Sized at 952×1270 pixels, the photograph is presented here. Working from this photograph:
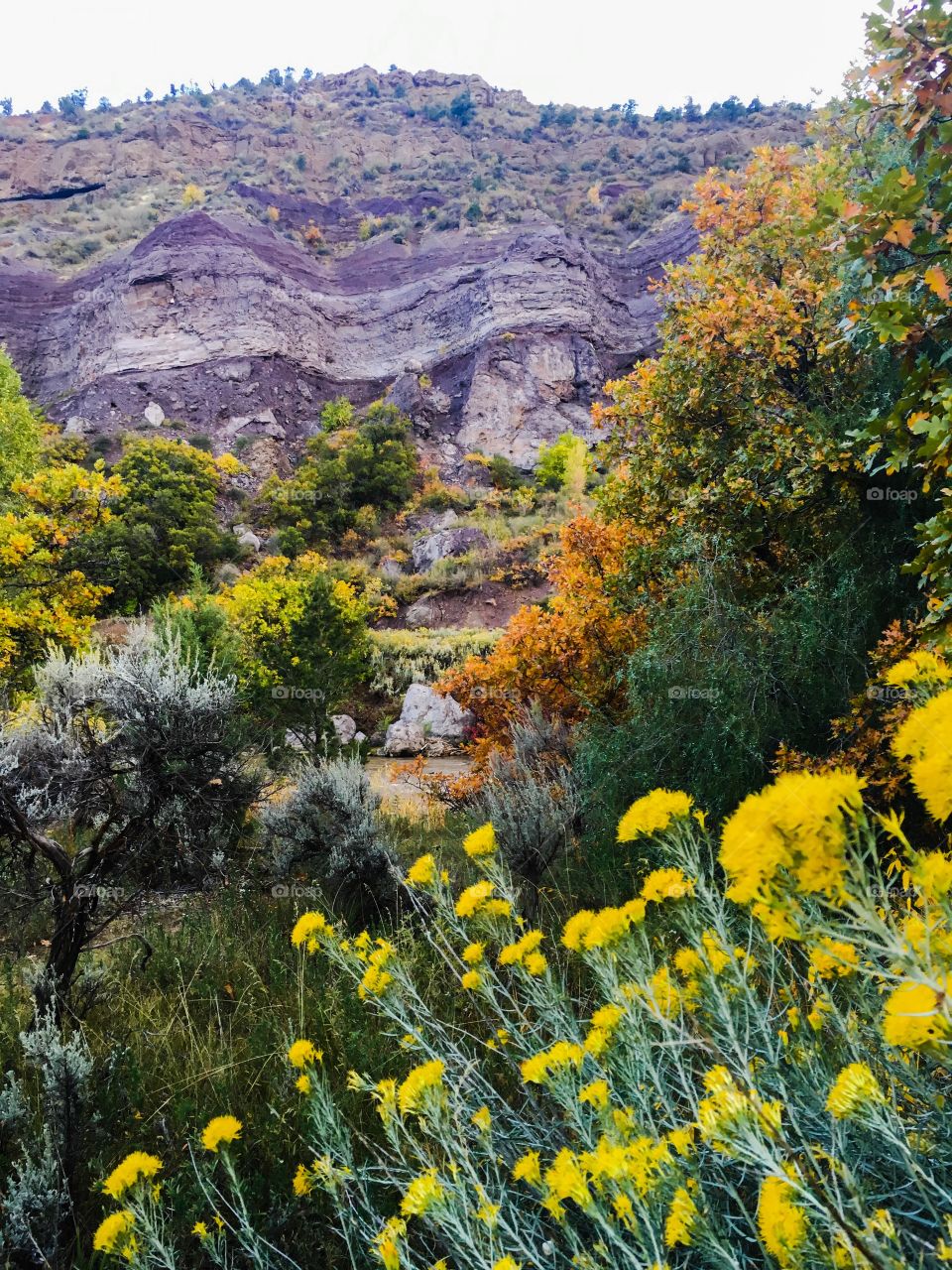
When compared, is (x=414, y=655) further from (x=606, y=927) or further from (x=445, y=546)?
(x=606, y=927)

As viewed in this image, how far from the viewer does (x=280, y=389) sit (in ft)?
101

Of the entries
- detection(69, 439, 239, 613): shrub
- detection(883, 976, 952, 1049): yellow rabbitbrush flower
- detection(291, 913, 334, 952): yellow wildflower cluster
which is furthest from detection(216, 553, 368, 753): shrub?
detection(69, 439, 239, 613): shrub

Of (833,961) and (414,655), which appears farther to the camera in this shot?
(414,655)

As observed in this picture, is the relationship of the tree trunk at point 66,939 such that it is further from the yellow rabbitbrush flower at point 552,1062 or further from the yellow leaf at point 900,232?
the yellow leaf at point 900,232

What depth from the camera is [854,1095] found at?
74 cm

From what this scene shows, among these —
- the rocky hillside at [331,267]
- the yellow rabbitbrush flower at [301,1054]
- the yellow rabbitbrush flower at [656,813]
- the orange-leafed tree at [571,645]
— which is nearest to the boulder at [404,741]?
the orange-leafed tree at [571,645]

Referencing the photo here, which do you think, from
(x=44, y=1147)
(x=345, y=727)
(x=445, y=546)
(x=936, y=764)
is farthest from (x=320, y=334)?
(x=936, y=764)

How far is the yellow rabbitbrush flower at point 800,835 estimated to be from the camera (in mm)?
529

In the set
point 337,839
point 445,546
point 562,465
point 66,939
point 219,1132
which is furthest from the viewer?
point 562,465

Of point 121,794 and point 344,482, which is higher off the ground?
point 344,482

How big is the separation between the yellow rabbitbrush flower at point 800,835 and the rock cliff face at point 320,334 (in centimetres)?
2896

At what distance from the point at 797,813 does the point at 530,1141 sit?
118cm

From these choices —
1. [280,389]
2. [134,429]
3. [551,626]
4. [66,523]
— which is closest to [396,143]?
[280,389]

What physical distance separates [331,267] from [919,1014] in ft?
148
